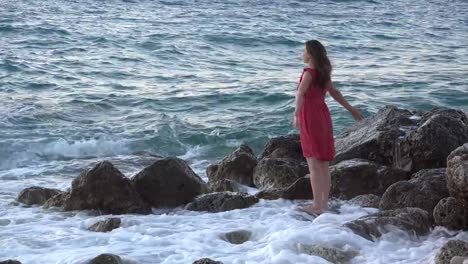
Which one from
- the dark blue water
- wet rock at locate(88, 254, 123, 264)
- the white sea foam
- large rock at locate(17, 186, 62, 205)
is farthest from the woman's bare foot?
the dark blue water

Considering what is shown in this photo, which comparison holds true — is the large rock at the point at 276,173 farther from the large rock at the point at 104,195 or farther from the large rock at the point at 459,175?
the large rock at the point at 459,175

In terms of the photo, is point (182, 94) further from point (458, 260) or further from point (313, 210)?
point (458, 260)

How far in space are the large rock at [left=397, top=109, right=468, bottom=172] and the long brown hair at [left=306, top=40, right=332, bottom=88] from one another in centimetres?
189

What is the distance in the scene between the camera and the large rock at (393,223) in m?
A: 6.92

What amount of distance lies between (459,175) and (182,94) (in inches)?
448

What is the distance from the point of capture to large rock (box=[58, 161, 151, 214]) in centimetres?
839

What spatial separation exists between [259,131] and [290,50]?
1068cm

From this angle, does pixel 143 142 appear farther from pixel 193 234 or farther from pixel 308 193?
pixel 193 234

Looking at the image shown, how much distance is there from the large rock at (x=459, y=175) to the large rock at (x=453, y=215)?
0.05 m

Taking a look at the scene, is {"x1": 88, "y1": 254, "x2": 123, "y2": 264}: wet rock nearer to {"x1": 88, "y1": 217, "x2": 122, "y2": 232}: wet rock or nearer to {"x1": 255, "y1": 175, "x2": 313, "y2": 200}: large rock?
{"x1": 88, "y1": 217, "x2": 122, "y2": 232}: wet rock

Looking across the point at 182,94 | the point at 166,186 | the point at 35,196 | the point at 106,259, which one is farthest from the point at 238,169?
the point at 182,94

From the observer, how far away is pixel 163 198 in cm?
865

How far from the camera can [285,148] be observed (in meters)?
10.5

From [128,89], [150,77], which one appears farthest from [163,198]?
[150,77]
